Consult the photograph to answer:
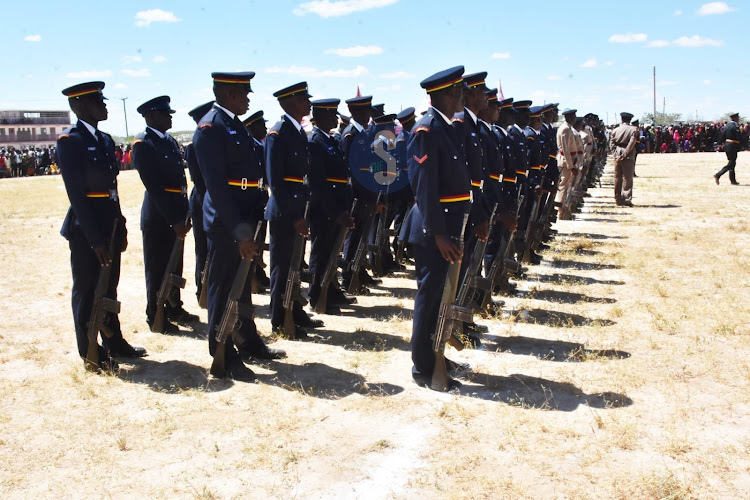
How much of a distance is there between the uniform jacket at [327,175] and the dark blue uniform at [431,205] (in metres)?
2.30

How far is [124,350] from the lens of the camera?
576 cm

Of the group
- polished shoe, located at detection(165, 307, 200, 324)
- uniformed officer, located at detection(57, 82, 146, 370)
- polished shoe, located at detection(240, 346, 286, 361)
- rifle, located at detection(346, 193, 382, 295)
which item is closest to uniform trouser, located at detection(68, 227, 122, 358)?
uniformed officer, located at detection(57, 82, 146, 370)

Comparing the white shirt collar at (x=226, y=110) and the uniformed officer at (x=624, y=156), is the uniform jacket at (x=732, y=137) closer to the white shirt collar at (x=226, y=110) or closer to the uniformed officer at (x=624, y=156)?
the uniformed officer at (x=624, y=156)

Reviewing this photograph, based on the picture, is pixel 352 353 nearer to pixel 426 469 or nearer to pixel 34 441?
pixel 426 469

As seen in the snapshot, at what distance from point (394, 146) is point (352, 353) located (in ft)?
12.7

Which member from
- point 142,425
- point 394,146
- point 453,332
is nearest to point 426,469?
point 453,332

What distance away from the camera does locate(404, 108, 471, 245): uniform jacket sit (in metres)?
4.67

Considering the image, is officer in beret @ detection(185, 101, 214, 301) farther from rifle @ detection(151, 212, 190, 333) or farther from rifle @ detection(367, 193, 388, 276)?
rifle @ detection(367, 193, 388, 276)

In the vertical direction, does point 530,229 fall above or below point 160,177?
below

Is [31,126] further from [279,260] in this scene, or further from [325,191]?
[279,260]

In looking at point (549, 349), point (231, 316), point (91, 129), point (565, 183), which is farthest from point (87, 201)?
point (565, 183)

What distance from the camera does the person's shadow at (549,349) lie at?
5459mm

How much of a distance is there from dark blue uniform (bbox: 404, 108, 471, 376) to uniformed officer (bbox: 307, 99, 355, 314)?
2.22 m

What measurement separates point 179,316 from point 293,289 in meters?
1.58
